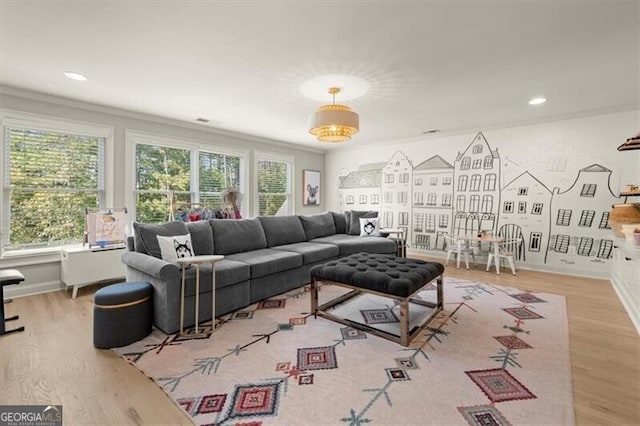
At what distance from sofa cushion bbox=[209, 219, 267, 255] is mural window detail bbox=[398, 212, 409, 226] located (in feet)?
10.6

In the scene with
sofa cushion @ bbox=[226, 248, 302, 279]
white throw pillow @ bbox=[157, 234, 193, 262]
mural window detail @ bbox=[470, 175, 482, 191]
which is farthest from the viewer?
mural window detail @ bbox=[470, 175, 482, 191]

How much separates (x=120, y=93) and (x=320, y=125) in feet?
8.14

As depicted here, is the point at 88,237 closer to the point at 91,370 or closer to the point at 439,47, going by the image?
the point at 91,370

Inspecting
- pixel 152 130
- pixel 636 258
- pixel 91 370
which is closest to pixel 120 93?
pixel 152 130

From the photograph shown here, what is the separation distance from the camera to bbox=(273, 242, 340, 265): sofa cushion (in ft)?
12.5

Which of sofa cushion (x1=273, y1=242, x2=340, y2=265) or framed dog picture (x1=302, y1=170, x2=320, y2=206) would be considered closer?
sofa cushion (x1=273, y1=242, x2=340, y2=265)

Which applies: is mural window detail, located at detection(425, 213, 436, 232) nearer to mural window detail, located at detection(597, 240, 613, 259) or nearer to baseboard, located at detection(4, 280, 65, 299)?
mural window detail, located at detection(597, 240, 613, 259)

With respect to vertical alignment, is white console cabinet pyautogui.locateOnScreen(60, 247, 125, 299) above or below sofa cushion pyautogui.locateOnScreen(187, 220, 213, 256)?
below

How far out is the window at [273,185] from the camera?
614 cm

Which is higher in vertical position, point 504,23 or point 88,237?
point 504,23

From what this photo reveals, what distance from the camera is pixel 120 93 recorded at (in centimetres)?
354

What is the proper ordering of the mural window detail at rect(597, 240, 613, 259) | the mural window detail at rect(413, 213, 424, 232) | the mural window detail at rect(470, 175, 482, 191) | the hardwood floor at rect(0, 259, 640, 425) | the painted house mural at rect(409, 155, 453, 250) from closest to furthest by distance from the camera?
the hardwood floor at rect(0, 259, 640, 425)
the mural window detail at rect(597, 240, 613, 259)
the mural window detail at rect(470, 175, 482, 191)
the painted house mural at rect(409, 155, 453, 250)
the mural window detail at rect(413, 213, 424, 232)

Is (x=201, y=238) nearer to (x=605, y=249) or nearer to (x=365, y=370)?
(x=365, y=370)

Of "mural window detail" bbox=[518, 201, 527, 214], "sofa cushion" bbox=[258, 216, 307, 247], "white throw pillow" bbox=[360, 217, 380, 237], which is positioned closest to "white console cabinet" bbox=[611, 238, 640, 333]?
"mural window detail" bbox=[518, 201, 527, 214]
